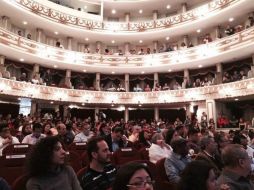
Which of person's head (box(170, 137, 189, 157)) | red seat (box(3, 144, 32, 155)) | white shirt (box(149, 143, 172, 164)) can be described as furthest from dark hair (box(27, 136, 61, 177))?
white shirt (box(149, 143, 172, 164))

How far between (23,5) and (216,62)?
42.9 feet

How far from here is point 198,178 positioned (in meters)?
1.70

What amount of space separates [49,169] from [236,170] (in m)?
1.65

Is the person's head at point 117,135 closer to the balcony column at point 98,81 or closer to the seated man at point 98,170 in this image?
the seated man at point 98,170

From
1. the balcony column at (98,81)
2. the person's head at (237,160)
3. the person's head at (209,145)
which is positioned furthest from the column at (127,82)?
the person's head at (237,160)

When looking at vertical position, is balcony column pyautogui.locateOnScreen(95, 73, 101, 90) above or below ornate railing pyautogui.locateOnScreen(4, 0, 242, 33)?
below

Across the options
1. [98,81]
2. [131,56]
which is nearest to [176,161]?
[131,56]

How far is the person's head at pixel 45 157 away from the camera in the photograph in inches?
90.1

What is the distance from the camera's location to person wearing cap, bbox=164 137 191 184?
3359 mm

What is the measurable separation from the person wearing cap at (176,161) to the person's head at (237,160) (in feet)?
3.16

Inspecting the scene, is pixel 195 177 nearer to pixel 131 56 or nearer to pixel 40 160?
pixel 40 160

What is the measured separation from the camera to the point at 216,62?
18125mm

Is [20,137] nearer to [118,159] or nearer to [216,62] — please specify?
[118,159]

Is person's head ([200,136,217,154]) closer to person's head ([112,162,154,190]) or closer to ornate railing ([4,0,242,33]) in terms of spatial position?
person's head ([112,162,154,190])
